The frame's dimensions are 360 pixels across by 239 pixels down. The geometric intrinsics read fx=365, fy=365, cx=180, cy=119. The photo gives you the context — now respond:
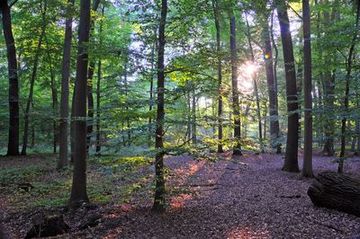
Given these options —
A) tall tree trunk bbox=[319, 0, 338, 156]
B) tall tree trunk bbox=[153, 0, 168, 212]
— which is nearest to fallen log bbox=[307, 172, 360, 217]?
tall tree trunk bbox=[319, 0, 338, 156]

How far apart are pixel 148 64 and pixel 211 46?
1594 millimetres

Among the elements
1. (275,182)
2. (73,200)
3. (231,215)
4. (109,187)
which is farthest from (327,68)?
(73,200)

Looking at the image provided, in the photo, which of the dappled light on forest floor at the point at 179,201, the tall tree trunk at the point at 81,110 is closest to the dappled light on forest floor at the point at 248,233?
the dappled light on forest floor at the point at 179,201

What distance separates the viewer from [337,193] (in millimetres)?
8258

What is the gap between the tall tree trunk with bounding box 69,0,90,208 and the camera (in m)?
9.17

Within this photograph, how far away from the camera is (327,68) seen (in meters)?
13.2

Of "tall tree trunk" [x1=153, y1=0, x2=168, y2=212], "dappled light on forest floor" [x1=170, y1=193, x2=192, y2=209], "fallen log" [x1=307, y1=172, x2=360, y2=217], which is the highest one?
"tall tree trunk" [x1=153, y1=0, x2=168, y2=212]

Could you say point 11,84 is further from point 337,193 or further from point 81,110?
point 337,193

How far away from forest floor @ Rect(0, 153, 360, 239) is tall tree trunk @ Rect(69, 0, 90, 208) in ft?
1.28

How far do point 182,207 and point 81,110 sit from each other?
360cm

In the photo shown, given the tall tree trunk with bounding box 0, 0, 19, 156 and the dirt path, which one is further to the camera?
the tall tree trunk with bounding box 0, 0, 19, 156

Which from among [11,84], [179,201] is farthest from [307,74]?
[11,84]

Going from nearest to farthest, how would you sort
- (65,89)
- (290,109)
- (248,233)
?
(248,233) < (290,109) < (65,89)

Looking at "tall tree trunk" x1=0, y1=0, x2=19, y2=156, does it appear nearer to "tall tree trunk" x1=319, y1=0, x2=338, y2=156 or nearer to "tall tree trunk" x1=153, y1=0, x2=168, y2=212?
"tall tree trunk" x1=153, y1=0, x2=168, y2=212
